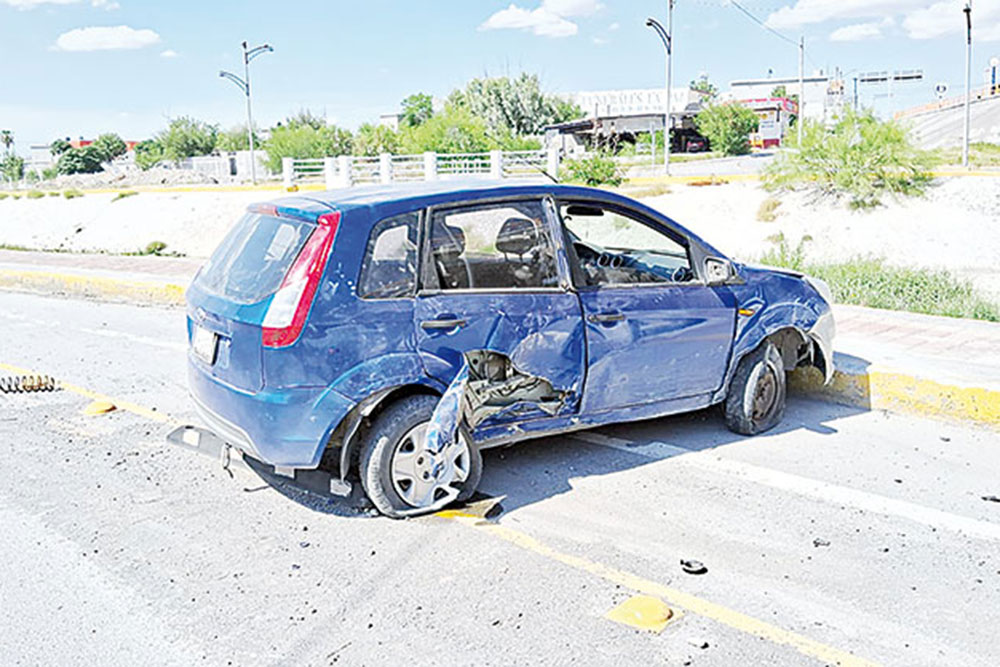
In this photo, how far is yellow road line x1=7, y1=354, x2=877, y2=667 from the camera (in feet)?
11.6

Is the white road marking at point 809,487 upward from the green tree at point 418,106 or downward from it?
downward

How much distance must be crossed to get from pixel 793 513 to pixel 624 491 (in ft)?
2.93

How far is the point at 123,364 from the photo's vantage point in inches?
347

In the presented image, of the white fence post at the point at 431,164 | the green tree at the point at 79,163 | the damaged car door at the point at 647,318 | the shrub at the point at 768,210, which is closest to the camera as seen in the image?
the damaged car door at the point at 647,318

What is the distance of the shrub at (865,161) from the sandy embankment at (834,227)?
0.55 metres

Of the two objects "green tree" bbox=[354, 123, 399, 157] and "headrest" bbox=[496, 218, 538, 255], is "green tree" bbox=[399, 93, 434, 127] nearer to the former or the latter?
"green tree" bbox=[354, 123, 399, 157]

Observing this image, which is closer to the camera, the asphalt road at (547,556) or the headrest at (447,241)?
the asphalt road at (547,556)

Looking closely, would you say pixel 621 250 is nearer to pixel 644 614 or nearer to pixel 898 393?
pixel 898 393

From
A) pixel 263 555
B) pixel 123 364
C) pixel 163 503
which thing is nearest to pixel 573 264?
pixel 263 555

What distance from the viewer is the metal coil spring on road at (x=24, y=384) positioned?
777 centimetres

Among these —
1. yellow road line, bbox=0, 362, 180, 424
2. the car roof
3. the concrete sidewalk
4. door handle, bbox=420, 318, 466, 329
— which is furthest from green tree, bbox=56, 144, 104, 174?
door handle, bbox=420, 318, 466, 329

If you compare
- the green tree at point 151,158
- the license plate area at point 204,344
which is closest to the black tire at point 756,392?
the license plate area at point 204,344

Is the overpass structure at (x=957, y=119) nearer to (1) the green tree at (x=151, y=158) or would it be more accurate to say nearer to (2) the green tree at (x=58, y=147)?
(1) the green tree at (x=151, y=158)

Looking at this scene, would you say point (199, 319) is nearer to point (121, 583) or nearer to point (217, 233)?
point (121, 583)
